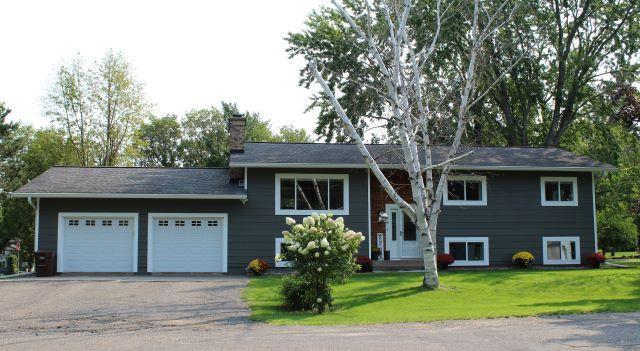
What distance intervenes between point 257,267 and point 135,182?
17.5ft

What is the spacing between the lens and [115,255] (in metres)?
20.9

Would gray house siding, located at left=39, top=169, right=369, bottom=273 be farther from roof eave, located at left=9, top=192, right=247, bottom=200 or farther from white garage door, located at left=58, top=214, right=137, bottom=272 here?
roof eave, located at left=9, top=192, right=247, bottom=200

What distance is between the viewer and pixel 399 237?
22.9m

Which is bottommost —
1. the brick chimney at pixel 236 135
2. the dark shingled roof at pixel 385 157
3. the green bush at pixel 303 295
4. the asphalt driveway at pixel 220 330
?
the asphalt driveway at pixel 220 330

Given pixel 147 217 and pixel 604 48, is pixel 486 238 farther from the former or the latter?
pixel 604 48

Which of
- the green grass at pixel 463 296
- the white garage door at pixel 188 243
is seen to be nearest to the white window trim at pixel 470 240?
the green grass at pixel 463 296

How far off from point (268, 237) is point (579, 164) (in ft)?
38.2

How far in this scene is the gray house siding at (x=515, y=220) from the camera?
888 inches

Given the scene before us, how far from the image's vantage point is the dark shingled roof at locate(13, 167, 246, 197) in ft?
66.8

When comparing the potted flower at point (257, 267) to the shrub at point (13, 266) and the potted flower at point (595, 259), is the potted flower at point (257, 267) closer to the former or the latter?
the potted flower at point (595, 259)

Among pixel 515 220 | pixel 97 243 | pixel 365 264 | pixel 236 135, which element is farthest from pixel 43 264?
pixel 515 220

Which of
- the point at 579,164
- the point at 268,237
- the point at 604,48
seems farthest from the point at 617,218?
the point at 268,237

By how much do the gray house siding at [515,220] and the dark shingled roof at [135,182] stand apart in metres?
8.04

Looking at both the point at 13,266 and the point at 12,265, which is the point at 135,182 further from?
the point at 12,265
